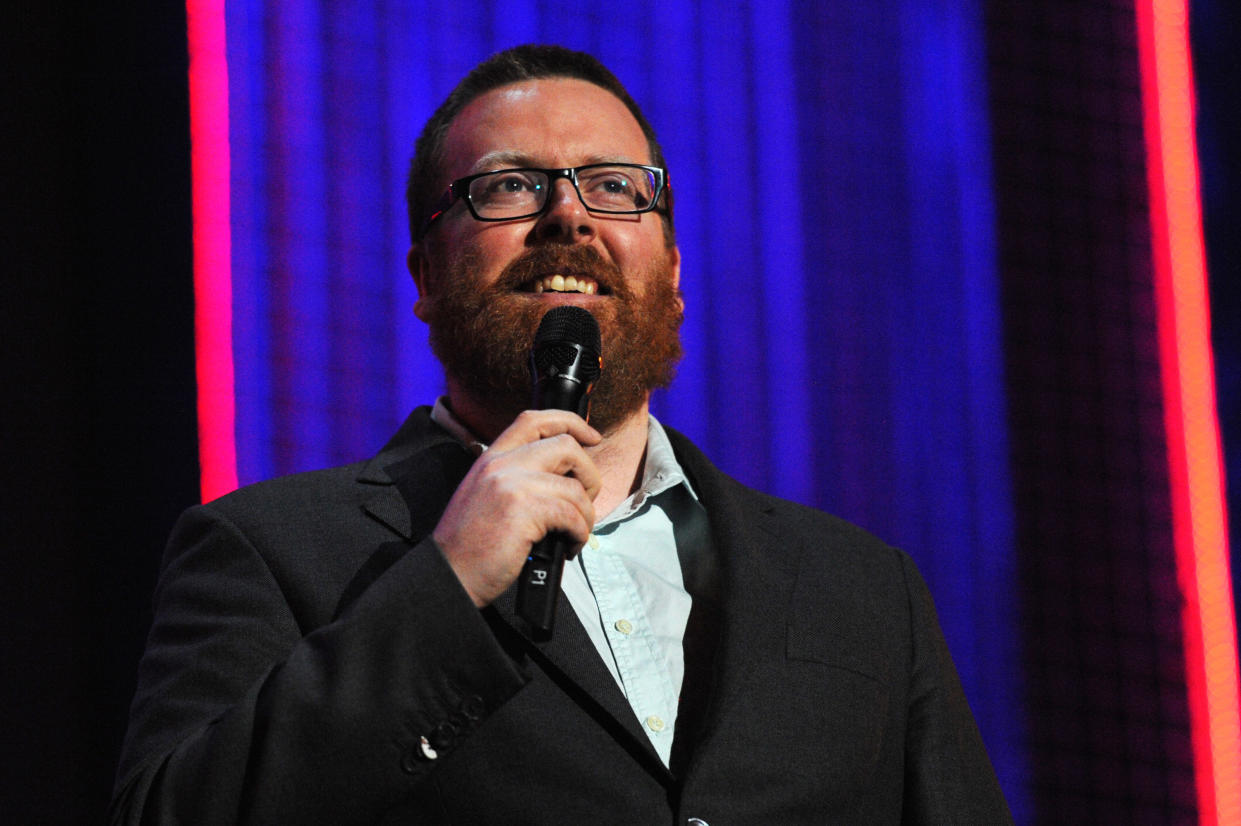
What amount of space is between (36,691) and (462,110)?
3.76 ft

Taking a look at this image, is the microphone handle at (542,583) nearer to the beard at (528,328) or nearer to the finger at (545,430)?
the finger at (545,430)

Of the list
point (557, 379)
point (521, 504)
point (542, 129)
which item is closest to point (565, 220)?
point (542, 129)

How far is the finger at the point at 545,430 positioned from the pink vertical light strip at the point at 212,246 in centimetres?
95

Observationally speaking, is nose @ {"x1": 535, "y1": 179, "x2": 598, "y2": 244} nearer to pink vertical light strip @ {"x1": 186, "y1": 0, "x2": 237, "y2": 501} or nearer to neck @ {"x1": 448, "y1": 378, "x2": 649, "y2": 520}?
neck @ {"x1": 448, "y1": 378, "x2": 649, "y2": 520}

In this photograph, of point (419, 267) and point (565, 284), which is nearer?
point (565, 284)

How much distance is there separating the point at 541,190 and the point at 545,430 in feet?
2.15

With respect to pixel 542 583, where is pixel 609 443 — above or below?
above

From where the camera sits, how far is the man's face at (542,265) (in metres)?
1.81

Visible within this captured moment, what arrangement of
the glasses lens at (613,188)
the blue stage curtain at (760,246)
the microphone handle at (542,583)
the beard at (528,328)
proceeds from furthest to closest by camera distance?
the blue stage curtain at (760,246), the glasses lens at (613,188), the beard at (528,328), the microphone handle at (542,583)

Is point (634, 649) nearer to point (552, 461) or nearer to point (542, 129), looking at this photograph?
point (552, 461)

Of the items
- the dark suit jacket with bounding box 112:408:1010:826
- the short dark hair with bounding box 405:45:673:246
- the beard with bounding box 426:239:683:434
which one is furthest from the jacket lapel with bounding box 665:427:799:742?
the short dark hair with bounding box 405:45:673:246

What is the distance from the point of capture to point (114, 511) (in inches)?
83.1

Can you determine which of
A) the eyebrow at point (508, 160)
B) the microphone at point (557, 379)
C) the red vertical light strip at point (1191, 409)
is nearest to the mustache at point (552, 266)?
the eyebrow at point (508, 160)

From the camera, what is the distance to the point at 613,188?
1.92 meters
